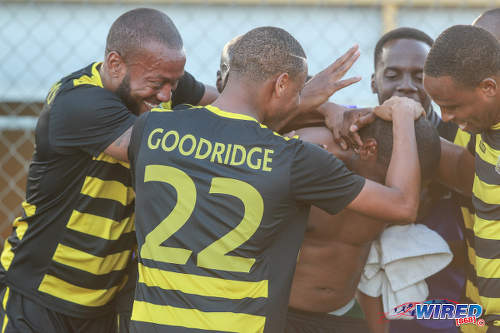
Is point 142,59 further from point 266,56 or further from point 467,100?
point 467,100

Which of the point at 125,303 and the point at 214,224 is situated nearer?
the point at 214,224

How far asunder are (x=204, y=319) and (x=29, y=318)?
0.81m

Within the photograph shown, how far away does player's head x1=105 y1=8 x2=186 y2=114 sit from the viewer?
2.23m

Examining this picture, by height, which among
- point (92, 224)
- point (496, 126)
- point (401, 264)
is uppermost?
point (496, 126)

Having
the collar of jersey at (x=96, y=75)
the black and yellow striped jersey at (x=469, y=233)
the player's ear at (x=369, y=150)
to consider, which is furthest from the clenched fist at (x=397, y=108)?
the collar of jersey at (x=96, y=75)

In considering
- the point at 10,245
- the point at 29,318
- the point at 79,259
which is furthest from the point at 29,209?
the point at 29,318

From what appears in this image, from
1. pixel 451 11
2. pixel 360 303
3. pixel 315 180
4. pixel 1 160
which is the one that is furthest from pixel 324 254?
pixel 1 160

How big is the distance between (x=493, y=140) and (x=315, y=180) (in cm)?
71

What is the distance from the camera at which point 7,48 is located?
3.45 m

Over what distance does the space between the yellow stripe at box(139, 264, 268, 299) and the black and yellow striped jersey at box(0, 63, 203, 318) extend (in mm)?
529

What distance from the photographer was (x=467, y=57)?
6.70 feet

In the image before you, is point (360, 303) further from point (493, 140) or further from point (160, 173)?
point (160, 173)

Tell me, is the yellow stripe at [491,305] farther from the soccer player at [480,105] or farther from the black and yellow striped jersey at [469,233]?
the black and yellow striped jersey at [469,233]

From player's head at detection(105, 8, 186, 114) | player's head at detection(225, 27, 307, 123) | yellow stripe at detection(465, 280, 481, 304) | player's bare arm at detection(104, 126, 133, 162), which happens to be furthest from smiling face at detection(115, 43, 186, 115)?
yellow stripe at detection(465, 280, 481, 304)
